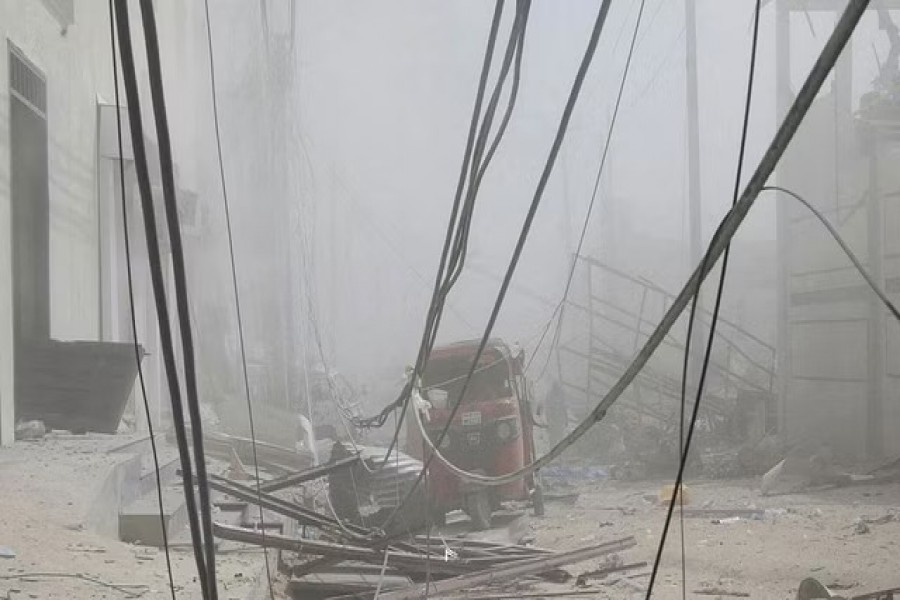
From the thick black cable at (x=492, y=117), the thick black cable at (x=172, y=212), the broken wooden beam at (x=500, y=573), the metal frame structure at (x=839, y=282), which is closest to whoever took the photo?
the thick black cable at (x=172, y=212)

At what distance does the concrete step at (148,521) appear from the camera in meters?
5.35

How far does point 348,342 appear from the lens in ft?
98.0

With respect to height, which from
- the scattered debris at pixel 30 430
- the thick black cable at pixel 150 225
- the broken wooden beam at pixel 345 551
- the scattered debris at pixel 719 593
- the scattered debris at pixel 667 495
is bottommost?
the scattered debris at pixel 667 495

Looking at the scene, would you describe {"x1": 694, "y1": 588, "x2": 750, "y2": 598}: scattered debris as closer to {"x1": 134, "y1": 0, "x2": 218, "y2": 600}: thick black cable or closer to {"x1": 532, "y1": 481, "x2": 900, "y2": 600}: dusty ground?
{"x1": 532, "y1": 481, "x2": 900, "y2": 600}: dusty ground

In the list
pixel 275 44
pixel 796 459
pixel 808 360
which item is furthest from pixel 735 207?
pixel 275 44

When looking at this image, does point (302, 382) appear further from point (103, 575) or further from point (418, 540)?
point (103, 575)

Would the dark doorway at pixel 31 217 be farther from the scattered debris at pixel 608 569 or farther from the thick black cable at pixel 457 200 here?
the thick black cable at pixel 457 200

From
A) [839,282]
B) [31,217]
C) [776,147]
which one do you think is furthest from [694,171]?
[776,147]

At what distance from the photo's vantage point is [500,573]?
5664 mm

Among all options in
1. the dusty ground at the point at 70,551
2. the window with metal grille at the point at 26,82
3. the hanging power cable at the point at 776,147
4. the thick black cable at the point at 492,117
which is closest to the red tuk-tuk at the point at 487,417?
the dusty ground at the point at 70,551

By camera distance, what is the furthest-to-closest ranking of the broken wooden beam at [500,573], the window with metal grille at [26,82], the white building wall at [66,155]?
1. the window with metal grille at [26,82]
2. the white building wall at [66,155]
3. the broken wooden beam at [500,573]

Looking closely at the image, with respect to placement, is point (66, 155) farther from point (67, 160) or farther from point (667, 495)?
point (667, 495)

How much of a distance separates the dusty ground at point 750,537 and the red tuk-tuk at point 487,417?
58 centimetres

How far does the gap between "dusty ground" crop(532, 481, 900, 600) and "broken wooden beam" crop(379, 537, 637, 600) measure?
26cm
